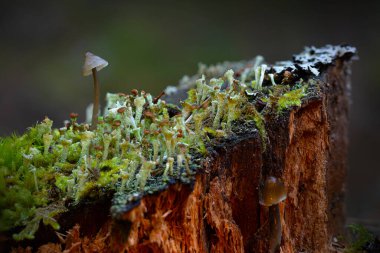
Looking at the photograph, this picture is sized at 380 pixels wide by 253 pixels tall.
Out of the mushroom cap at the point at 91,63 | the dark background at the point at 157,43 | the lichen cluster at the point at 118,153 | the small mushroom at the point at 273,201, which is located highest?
the dark background at the point at 157,43

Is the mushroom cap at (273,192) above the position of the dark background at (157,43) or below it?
below

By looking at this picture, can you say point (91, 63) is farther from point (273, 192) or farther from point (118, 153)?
point (273, 192)

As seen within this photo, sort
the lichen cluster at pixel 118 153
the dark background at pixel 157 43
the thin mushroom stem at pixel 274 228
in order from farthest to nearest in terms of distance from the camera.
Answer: the dark background at pixel 157 43, the thin mushroom stem at pixel 274 228, the lichen cluster at pixel 118 153

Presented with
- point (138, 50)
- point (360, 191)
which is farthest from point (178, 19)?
point (360, 191)

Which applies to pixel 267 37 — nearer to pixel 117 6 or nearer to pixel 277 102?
pixel 117 6

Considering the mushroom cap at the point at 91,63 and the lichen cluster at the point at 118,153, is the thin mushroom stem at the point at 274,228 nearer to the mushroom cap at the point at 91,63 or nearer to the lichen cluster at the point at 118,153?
the lichen cluster at the point at 118,153

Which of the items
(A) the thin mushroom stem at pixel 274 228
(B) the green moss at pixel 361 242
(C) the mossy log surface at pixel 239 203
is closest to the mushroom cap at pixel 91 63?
(C) the mossy log surface at pixel 239 203
